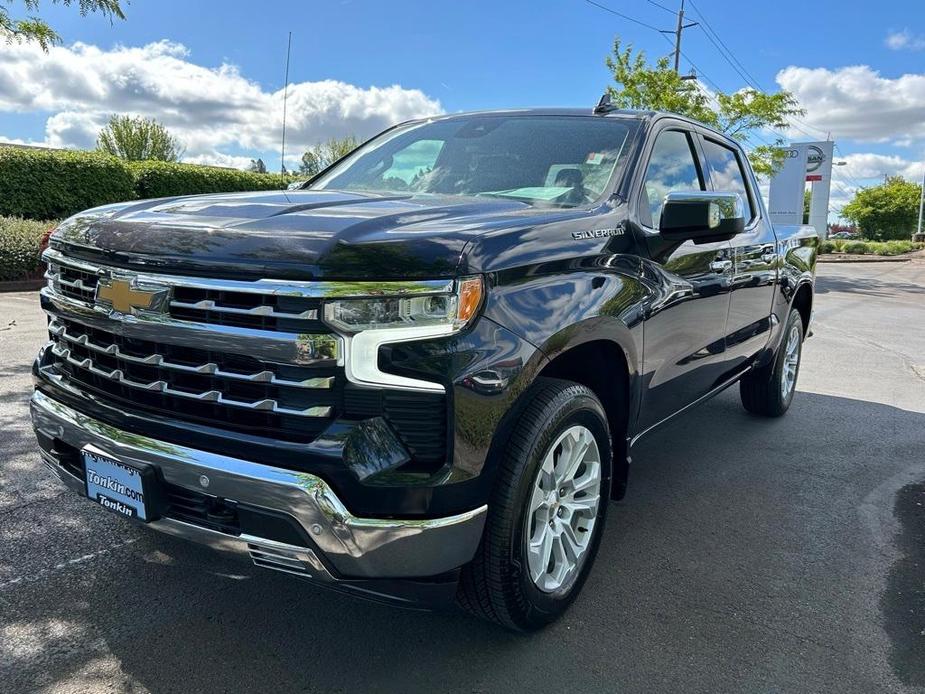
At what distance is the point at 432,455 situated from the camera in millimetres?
2141

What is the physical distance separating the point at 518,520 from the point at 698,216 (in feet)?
5.03

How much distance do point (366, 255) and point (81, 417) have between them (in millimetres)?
1209

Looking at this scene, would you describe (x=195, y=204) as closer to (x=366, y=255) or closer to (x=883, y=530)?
(x=366, y=255)

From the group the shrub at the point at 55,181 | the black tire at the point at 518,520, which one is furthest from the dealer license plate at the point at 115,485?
the shrub at the point at 55,181

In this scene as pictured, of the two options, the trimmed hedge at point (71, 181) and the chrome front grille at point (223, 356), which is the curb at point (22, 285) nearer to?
the trimmed hedge at point (71, 181)

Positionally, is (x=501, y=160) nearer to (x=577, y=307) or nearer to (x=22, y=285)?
(x=577, y=307)

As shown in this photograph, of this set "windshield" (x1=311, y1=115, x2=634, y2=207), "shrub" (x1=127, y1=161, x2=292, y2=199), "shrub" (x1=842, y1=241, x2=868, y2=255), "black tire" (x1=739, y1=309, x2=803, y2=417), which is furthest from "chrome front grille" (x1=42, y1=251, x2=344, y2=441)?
"shrub" (x1=842, y1=241, x2=868, y2=255)

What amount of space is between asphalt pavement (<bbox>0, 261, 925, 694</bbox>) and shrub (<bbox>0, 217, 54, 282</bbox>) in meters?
8.85

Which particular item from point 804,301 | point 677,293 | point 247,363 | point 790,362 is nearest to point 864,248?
point 804,301

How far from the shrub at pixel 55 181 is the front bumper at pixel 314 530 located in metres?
16.5

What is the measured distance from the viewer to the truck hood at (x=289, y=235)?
211 centimetres

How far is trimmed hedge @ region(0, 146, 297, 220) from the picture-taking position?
53.4 ft

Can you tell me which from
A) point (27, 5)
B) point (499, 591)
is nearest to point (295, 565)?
point (499, 591)

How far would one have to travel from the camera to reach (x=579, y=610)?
294 cm
